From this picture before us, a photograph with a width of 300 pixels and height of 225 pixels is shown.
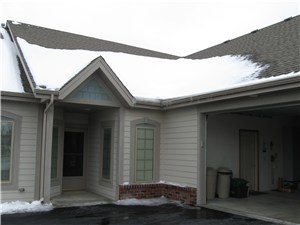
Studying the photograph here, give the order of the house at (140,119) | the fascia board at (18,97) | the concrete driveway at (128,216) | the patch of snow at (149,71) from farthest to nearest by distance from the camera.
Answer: the patch of snow at (149,71), the house at (140,119), the fascia board at (18,97), the concrete driveway at (128,216)

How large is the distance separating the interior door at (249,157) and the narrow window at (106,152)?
193 inches

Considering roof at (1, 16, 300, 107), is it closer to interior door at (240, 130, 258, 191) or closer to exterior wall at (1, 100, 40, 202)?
exterior wall at (1, 100, 40, 202)

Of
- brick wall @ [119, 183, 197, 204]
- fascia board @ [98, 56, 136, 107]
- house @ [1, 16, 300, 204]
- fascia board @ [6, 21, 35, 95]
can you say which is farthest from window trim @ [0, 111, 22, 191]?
brick wall @ [119, 183, 197, 204]

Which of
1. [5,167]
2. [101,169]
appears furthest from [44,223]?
[101,169]

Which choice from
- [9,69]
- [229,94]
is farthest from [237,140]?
[9,69]

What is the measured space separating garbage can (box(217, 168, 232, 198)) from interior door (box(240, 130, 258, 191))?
1458 mm

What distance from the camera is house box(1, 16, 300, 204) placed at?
1006 centimetres

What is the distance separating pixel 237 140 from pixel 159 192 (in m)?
3.48

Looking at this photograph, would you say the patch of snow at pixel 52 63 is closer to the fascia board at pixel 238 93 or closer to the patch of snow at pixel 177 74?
the patch of snow at pixel 177 74

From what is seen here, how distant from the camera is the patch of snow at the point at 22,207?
9.37 m

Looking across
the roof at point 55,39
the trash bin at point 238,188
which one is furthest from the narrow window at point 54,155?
the trash bin at point 238,188

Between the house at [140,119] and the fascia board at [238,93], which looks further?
the house at [140,119]

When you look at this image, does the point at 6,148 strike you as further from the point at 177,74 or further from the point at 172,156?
the point at 177,74

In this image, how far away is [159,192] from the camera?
1222 cm
